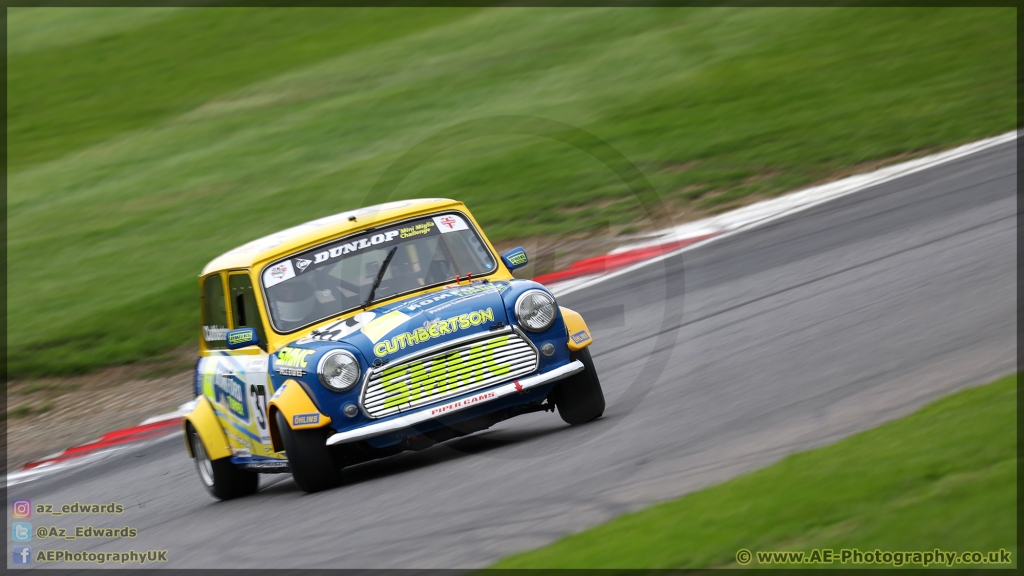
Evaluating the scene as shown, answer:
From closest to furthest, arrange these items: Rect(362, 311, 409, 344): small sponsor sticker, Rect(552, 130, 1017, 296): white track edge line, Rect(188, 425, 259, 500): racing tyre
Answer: Rect(362, 311, 409, 344): small sponsor sticker
Rect(188, 425, 259, 500): racing tyre
Rect(552, 130, 1017, 296): white track edge line

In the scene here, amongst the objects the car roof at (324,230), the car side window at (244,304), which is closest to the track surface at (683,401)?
the car side window at (244,304)

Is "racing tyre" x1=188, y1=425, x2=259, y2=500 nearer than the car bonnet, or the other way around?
the car bonnet

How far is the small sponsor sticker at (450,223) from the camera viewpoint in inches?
298

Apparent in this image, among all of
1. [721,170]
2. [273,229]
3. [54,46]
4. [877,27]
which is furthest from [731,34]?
[54,46]

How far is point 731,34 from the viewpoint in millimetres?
20203

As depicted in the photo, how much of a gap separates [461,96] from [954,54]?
25.3 feet

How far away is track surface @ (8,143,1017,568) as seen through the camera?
5.53m

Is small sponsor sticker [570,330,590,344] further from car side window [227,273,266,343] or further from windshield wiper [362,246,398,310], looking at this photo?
car side window [227,273,266,343]

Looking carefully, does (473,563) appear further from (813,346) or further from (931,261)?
(931,261)

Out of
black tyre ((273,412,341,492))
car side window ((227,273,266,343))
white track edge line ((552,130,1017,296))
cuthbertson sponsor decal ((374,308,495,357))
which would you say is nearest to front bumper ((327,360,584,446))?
black tyre ((273,412,341,492))

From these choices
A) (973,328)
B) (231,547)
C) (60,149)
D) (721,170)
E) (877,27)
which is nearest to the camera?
(231,547)

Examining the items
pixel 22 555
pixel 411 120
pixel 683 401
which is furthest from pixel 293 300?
pixel 411 120

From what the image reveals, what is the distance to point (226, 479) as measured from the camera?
7828 mm

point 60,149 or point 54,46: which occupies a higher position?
point 54,46
